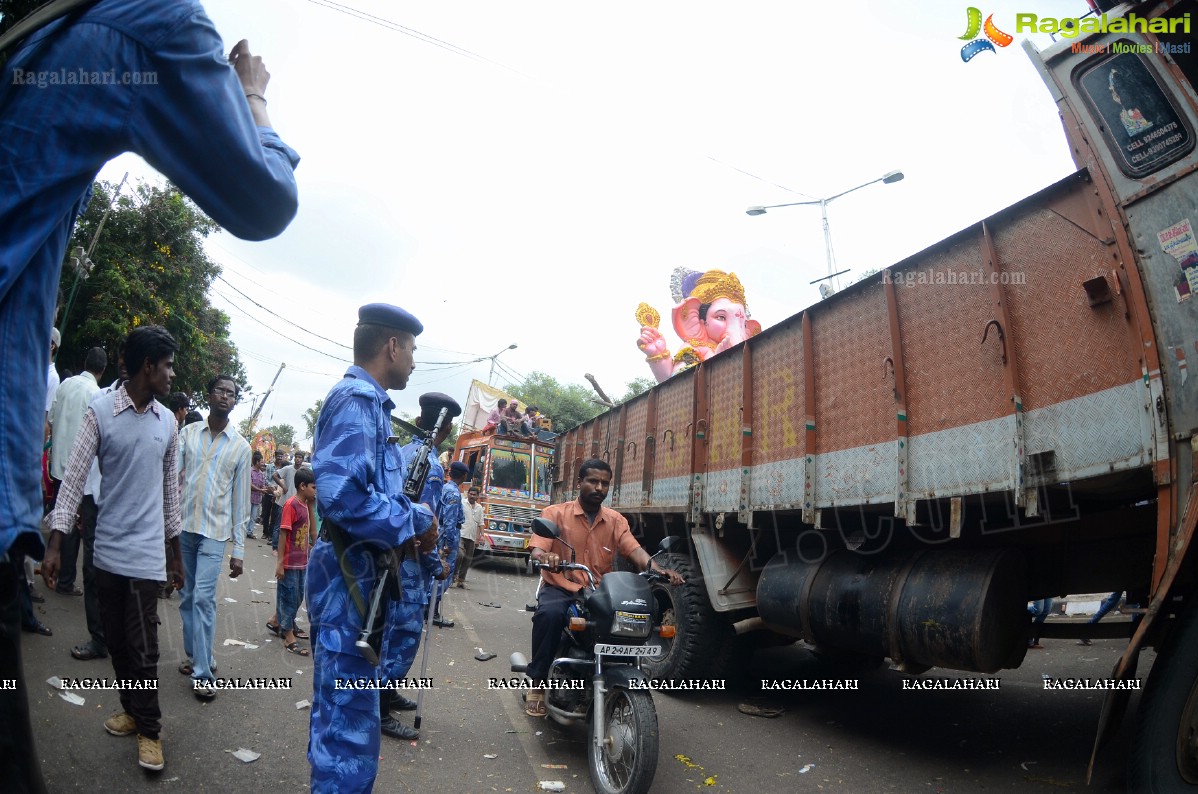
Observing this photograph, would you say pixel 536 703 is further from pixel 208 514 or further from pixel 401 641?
pixel 208 514

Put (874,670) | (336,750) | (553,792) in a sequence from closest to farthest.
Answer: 1. (336,750)
2. (553,792)
3. (874,670)

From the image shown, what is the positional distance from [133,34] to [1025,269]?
12.3ft

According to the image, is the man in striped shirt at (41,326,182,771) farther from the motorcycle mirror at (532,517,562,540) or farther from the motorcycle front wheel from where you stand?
the motorcycle front wheel

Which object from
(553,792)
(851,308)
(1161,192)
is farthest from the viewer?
(851,308)

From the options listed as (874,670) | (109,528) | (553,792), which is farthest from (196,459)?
(874,670)

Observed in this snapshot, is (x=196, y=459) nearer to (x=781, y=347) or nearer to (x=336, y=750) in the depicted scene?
(x=336, y=750)

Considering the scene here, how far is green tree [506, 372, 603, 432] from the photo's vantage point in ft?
132

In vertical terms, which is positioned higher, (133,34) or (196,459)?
(133,34)

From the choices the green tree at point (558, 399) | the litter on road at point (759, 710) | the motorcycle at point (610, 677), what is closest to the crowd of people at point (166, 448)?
the motorcycle at point (610, 677)

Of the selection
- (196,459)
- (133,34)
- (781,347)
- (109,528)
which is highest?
(781,347)

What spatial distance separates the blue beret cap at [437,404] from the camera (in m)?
4.07

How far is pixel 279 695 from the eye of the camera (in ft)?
15.5

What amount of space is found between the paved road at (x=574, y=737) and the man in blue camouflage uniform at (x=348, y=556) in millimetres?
1439

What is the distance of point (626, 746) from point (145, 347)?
3.18 m
